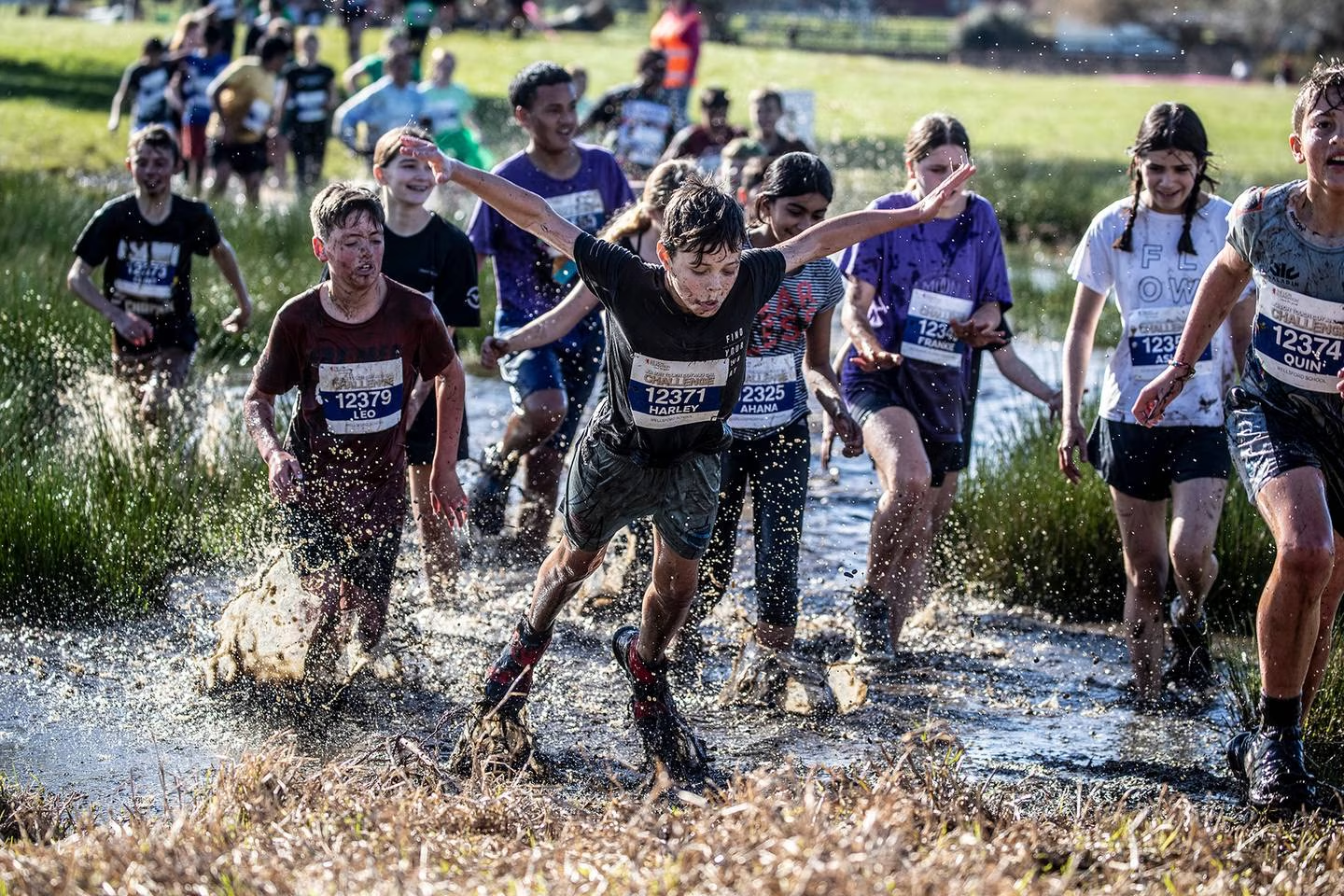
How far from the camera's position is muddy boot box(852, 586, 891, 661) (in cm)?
639

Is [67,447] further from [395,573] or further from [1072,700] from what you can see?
[1072,700]

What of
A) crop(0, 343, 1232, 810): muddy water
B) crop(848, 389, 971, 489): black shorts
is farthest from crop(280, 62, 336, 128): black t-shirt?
crop(848, 389, 971, 489): black shorts

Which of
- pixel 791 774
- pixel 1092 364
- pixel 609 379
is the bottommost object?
pixel 1092 364

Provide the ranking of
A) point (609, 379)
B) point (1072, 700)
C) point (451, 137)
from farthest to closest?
point (451, 137) < point (1072, 700) < point (609, 379)

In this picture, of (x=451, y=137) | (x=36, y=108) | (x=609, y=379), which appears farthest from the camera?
(x=36, y=108)

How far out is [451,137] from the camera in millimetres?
13625

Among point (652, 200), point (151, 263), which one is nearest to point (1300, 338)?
point (652, 200)

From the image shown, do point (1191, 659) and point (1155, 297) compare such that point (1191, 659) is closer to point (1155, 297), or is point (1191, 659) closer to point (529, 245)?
point (1155, 297)

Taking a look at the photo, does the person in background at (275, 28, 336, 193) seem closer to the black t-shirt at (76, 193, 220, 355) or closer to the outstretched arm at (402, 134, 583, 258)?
the black t-shirt at (76, 193, 220, 355)

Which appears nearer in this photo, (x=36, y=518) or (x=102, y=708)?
(x=102, y=708)

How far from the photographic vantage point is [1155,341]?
5855 mm

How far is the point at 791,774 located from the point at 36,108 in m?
23.7

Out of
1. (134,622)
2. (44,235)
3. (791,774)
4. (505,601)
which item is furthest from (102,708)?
(44,235)

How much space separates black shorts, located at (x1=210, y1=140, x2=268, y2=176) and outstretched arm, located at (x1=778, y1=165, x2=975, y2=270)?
12.9 m
